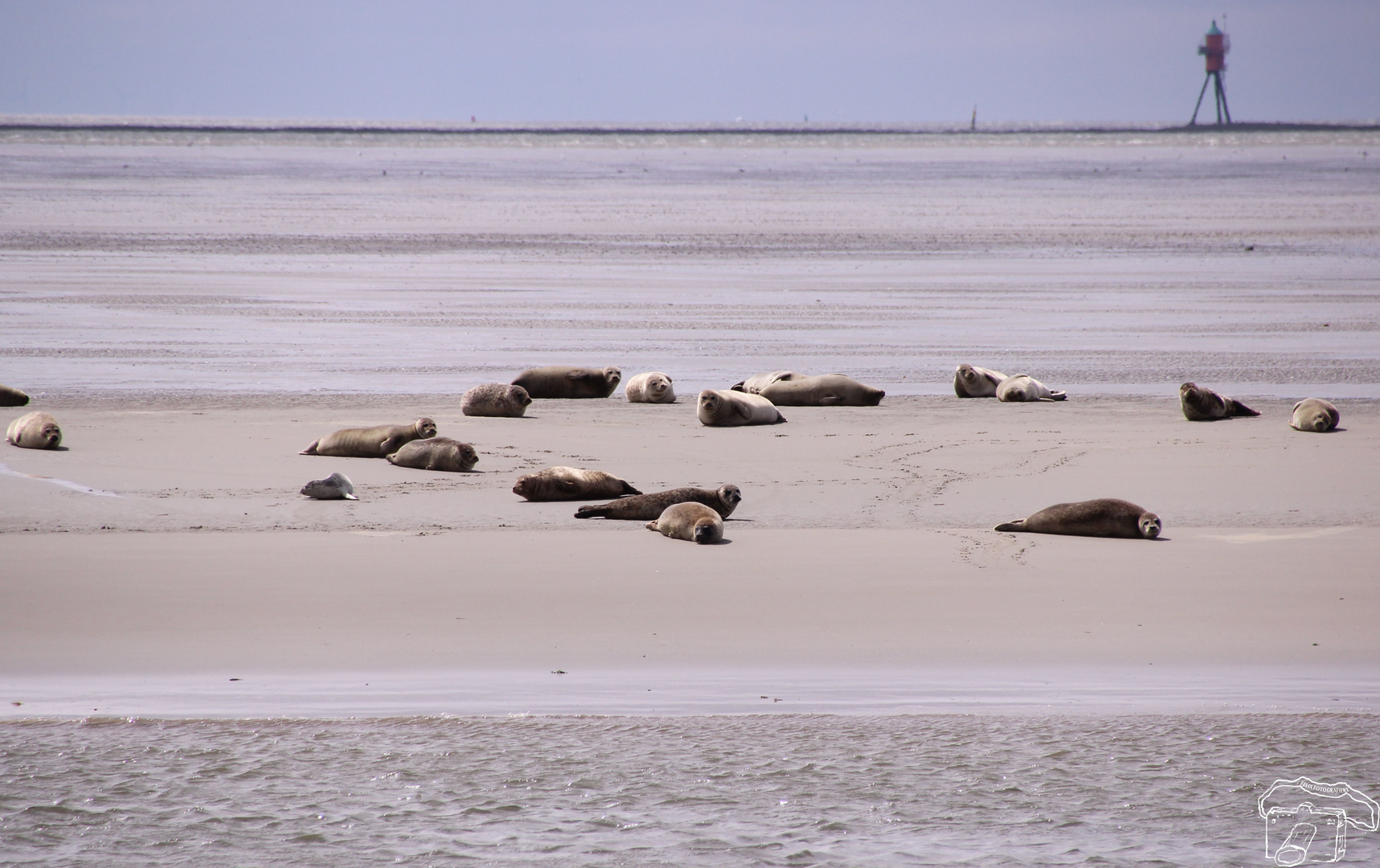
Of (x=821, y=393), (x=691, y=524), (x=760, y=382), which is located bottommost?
(x=691, y=524)

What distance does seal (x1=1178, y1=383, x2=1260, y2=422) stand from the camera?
995 cm

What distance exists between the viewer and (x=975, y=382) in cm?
1134

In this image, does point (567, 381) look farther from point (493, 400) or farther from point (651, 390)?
point (493, 400)

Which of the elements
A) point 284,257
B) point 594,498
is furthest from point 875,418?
point 284,257

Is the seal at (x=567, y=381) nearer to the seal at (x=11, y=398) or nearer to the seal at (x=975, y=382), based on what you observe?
the seal at (x=975, y=382)

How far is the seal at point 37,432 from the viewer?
8688 millimetres

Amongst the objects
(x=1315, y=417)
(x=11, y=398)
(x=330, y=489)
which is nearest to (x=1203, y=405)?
(x=1315, y=417)

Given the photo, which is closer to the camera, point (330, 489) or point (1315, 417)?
point (330, 489)

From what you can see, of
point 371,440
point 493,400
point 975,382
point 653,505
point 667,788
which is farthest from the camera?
point 975,382

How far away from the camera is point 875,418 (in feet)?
34.0

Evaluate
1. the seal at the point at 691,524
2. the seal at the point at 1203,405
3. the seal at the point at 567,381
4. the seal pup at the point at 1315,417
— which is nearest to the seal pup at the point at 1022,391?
the seal at the point at 1203,405

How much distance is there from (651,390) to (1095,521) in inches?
187

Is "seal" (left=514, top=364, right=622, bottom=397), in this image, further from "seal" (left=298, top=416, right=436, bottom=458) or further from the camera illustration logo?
the camera illustration logo

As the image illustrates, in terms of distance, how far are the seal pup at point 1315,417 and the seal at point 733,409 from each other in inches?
142
